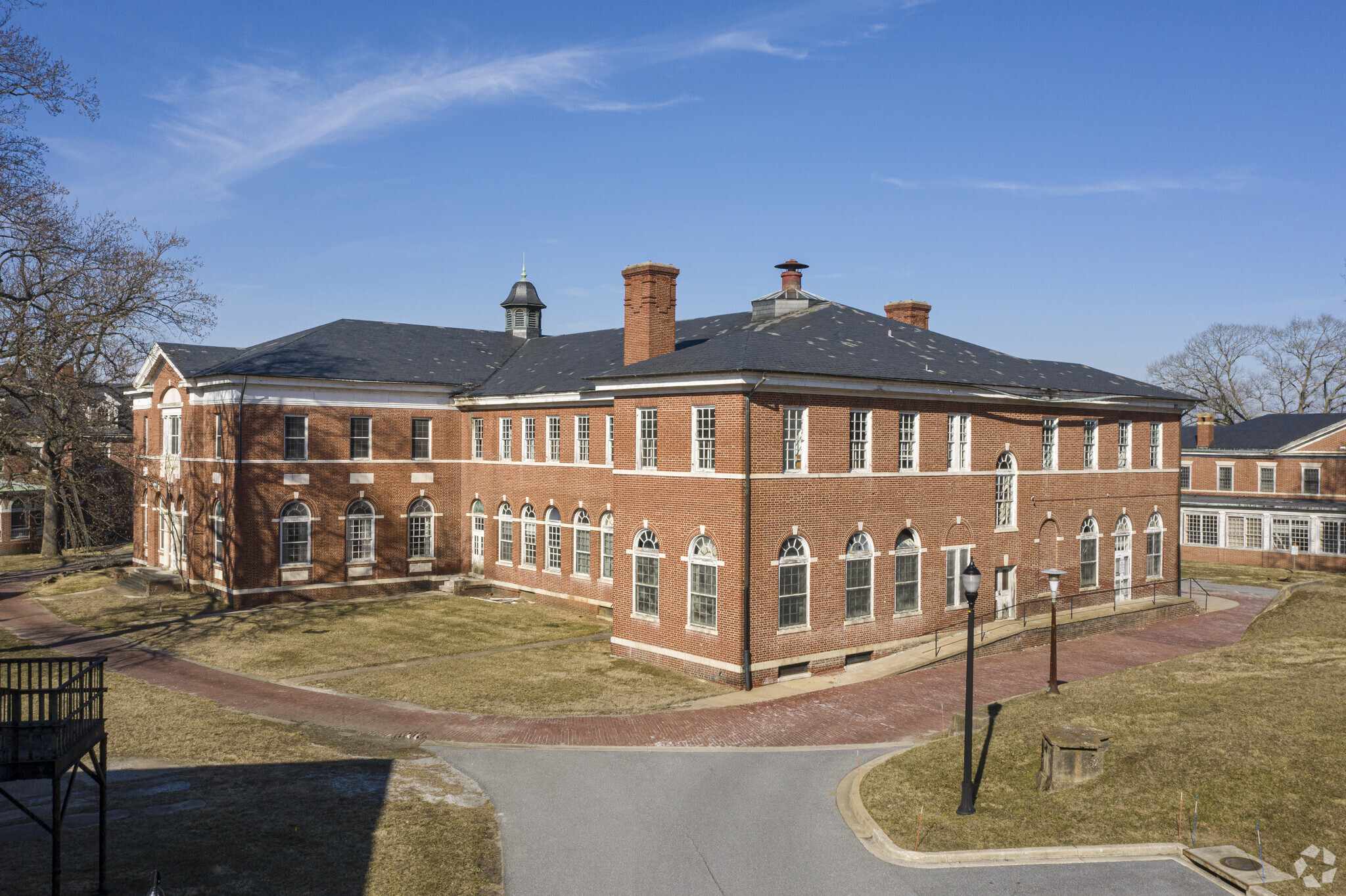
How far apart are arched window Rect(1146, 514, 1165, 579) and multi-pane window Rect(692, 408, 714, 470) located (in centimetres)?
2165

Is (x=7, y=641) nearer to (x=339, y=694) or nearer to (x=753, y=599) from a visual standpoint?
(x=339, y=694)

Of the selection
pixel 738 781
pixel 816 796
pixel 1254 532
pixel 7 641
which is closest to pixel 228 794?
pixel 738 781

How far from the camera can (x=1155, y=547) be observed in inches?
1462

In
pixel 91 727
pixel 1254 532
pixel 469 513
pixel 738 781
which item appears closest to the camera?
pixel 91 727

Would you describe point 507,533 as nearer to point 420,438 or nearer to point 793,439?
point 420,438

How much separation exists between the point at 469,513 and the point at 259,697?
18.6m

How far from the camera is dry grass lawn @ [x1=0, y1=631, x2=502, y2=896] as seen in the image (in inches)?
492

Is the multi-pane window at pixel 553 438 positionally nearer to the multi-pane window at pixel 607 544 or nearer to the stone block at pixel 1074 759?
the multi-pane window at pixel 607 544

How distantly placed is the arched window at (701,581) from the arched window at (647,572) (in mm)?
1317

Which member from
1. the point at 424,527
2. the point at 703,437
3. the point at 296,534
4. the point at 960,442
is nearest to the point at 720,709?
the point at 703,437

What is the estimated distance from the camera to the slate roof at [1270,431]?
51688mm

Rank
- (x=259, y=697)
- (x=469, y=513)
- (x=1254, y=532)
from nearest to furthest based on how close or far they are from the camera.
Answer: (x=259, y=697) < (x=469, y=513) < (x=1254, y=532)

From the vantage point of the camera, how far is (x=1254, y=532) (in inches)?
2023

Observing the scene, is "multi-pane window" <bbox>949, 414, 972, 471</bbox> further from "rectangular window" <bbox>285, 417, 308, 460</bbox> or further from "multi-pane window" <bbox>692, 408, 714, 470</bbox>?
"rectangular window" <bbox>285, 417, 308, 460</bbox>
